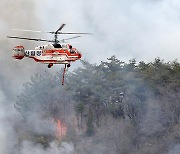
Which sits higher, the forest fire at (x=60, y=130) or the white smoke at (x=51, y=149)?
the forest fire at (x=60, y=130)

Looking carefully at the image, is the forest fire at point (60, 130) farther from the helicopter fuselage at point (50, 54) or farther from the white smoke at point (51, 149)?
the helicopter fuselage at point (50, 54)

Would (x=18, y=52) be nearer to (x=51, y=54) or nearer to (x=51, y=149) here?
(x=51, y=54)

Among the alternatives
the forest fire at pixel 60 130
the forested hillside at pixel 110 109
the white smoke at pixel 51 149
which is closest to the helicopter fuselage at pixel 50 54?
the forested hillside at pixel 110 109

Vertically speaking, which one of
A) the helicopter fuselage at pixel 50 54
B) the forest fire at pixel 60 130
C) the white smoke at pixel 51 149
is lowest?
the white smoke at pixel 51 149

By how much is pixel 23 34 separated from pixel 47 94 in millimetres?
37764

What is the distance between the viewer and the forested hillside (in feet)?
300

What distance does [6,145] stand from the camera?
102500mm

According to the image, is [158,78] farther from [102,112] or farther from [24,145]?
[24,145]

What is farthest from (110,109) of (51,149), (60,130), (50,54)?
(50,54)

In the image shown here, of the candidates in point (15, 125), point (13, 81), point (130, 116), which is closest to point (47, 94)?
point (15, 125)

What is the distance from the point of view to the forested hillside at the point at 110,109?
9138 centimetres

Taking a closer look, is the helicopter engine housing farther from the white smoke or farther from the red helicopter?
the white smoke

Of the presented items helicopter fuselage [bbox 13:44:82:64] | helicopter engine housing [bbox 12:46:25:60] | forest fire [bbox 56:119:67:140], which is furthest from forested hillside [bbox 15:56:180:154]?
helicopter engine housing [bbox 12:46:25:60]

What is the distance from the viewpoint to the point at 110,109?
9669 cm
